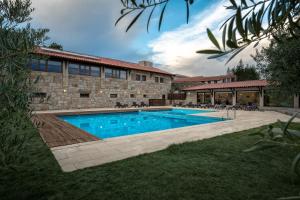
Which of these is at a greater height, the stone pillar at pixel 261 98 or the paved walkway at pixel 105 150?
the stone pillar at pixel 261 98

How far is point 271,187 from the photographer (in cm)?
255

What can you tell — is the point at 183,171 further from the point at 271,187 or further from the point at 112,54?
the point at 112,54

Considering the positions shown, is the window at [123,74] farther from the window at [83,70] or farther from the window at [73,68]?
the window at [73,68]

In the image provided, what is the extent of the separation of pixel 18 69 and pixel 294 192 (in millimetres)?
4155

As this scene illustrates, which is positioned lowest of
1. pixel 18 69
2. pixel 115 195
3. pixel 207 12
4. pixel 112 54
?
pixel 115 195

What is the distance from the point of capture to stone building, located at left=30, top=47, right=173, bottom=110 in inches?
626

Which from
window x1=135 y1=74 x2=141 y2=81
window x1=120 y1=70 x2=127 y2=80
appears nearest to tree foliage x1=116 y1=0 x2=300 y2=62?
window x1=120 y1=70 x2=127 y2=80

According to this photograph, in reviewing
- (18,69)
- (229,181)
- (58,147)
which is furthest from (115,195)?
(58,147)

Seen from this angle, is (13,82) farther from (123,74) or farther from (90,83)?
(123,74)

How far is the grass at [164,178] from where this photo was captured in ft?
7.89

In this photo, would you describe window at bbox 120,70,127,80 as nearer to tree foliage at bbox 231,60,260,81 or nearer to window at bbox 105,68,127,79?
window at bbox 105,68,127,79

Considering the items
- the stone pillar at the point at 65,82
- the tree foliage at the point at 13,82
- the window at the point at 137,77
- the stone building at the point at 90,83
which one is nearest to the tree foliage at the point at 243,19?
the tree foliage at the point at 13,82

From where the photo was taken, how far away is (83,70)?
1822cm

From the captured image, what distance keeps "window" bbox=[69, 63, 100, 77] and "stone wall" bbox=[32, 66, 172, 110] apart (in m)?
0.46
